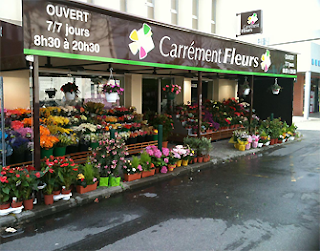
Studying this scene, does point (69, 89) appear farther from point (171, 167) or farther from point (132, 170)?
point (171, 167)

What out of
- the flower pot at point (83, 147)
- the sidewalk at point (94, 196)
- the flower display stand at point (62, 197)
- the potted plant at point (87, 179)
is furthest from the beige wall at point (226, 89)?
the flower display stand at point (62, 197)

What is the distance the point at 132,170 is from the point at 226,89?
1104cm

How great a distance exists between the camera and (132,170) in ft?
23.4

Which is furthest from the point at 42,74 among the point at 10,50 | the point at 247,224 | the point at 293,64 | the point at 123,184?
the point at 293,64

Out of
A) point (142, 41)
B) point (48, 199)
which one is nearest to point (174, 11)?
point (142, 41)

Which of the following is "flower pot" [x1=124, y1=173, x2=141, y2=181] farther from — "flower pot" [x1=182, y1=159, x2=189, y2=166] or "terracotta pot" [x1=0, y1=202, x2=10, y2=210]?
"terracotta pot" [x1=0, y1=202, x2=10, y2=210]

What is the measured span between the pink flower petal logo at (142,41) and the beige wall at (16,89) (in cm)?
434

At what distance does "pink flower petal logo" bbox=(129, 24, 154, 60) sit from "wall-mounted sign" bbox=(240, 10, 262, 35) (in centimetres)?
942

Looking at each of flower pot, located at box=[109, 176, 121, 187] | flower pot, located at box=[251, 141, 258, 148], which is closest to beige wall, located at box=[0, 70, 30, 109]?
flower pot, located at box=[109, 176, 121, 187]

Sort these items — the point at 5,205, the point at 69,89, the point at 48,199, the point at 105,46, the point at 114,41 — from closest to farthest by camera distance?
the point at 5,205 → the point at 48,199 → the point at 105,46 → the point at 114,41 → the point at 69,89

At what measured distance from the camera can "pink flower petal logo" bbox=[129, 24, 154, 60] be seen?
6.85 meters

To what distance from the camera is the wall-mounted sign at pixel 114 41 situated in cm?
533

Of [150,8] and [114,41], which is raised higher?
[150,8]

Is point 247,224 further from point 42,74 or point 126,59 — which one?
point 42,74
